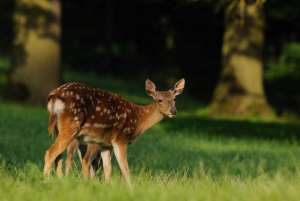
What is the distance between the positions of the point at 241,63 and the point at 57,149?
18.1 meters

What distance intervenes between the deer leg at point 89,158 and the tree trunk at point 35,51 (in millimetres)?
14952

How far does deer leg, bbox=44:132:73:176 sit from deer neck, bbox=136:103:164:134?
1797 mm

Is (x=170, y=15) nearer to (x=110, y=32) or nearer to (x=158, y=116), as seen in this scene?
(x=110, y=32)

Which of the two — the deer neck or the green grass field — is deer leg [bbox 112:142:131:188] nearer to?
the green grass field

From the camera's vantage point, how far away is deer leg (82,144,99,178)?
45.2 ft

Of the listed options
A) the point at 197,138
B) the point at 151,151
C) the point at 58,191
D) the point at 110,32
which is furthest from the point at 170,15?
the point at 58,191

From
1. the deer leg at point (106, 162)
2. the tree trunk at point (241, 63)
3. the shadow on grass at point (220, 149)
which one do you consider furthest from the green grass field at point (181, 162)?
Answer: the tree trunk at point (241, 63)

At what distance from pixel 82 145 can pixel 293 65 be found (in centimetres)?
2293

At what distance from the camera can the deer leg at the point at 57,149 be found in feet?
42.5

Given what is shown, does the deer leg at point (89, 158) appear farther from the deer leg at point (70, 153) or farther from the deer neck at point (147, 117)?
the deer neck at point (147, 117)

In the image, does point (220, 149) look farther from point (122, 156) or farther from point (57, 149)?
point (57, 149)

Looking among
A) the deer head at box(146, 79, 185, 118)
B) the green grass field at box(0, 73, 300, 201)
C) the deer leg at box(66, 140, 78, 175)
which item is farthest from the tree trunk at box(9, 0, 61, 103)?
the deer leg at box(66, 140, 78, 175)

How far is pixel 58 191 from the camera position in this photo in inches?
426

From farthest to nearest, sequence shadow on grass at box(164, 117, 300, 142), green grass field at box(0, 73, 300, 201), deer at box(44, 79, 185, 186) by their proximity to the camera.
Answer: shadow on grass at box(164, 117, 300, 142) < deer at box(44, 79, 185, 186) < green grass field at box(0, 73, 300, 201)
